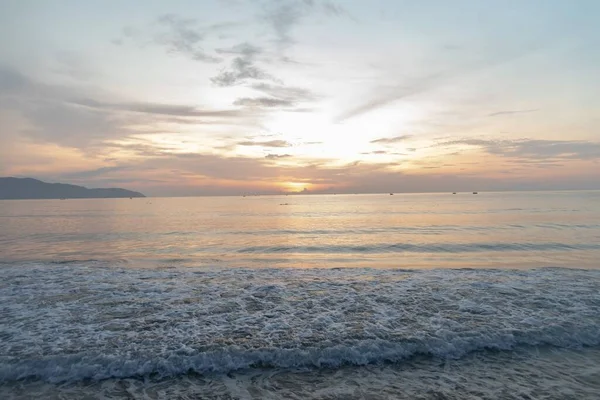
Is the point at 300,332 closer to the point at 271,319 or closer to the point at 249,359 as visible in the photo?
the point at 271,319

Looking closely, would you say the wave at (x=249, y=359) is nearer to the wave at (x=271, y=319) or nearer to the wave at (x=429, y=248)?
the wave at (x=271, y=319)

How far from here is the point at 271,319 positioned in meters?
12.7

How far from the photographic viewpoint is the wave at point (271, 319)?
9547 mm

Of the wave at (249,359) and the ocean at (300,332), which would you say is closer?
the ocean at (300,332)

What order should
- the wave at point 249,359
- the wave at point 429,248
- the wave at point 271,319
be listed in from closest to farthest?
the wave at point 249,359 → the wave at point 271,319 → the wave at point 429,248

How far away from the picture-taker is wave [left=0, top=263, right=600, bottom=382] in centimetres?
955

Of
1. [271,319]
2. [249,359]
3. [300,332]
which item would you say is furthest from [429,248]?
[249,359]

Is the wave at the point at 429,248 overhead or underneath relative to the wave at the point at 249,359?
underneath

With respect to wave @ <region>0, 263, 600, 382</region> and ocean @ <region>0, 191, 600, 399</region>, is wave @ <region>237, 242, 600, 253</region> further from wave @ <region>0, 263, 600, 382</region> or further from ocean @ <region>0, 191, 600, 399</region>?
wave @ <region>0, 263, 600, 382</region>

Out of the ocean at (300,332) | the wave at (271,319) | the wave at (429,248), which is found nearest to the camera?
the ocean at (300,332)

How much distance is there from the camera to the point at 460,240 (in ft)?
120

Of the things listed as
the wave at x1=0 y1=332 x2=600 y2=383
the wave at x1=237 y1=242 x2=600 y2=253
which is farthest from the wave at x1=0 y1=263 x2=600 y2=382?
the wave at x1=237 y1=242 x2=600 y2=253

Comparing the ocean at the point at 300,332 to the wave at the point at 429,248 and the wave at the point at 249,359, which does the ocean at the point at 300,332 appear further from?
the wave at the point at 429,248

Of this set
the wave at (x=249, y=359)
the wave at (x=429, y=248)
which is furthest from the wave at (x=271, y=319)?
the wave at (x=429, y=248)
